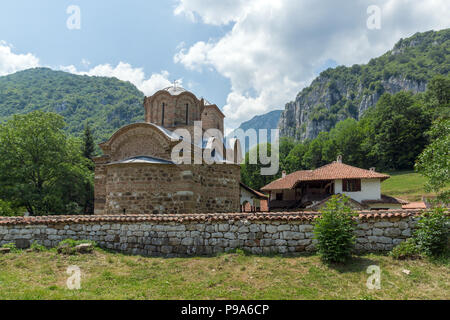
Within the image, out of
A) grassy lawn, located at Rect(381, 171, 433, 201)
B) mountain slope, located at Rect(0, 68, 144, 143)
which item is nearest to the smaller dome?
grassy lawn, located at Rect(381, 171, 433, 201)

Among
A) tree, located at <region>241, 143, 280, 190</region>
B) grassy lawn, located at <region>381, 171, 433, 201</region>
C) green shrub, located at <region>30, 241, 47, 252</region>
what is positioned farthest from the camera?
tree, located at <region>241, 143, 280, 190</region>

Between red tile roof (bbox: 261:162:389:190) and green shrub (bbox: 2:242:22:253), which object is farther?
red tile roof (bbox: 261:162:389:190)

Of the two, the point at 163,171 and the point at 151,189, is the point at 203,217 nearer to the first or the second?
the point at 151,189

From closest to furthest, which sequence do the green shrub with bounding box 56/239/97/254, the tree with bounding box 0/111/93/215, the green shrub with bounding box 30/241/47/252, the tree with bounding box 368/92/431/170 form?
1. the green shrub with bounding box 56/239/97/254
2. the green shrub with bounding box 30/241/47/252
3. the tree with bounding box 0/111/93/215
4. the tree with bounding box 368/92/431/170

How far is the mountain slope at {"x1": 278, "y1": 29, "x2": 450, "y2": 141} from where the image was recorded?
312ft

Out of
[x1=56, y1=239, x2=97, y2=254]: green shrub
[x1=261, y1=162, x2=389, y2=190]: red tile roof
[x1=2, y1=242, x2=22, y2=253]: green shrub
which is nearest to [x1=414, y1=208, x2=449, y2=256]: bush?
[x1=56, y1=239, x2=97, y2=254]: green shrub

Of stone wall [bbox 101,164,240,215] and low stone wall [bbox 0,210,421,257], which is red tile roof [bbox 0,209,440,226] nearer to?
low stone wall [bbox 0,210,421,257]

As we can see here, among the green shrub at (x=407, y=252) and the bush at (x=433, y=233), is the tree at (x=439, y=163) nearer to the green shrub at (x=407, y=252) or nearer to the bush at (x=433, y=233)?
the bush at (x=433, y=233)

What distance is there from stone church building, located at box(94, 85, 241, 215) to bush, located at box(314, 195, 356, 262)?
6249 millimetres

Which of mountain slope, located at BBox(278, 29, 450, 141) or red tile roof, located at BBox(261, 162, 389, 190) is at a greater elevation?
mountain slope, located at BBox(278, 29, 450, 141)

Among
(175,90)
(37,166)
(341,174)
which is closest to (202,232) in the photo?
(175,90)

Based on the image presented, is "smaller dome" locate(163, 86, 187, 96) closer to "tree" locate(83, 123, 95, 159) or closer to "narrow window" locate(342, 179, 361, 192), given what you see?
"narrow window" locate(342, 179, 361, 192)

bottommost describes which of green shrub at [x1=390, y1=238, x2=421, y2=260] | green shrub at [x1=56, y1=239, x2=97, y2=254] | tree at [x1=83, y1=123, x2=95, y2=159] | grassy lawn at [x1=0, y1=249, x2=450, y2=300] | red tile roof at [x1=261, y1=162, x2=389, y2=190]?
grassy lawn at [x1=0, y1=249, x2=450, y2=300]

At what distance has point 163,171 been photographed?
1181 cm
